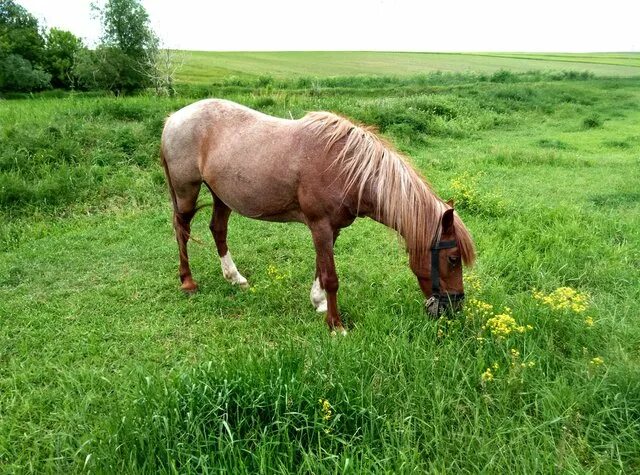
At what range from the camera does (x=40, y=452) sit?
248 cm

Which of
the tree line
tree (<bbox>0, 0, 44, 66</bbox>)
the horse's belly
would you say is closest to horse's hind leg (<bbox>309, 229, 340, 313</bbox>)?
the horse's belly

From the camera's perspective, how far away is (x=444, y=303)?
3.39m

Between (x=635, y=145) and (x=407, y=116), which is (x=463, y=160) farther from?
(x=635, y=145)

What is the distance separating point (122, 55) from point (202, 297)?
99.6 feet

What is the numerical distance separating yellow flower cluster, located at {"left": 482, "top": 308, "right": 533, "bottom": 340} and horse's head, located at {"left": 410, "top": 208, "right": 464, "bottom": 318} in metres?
0.36

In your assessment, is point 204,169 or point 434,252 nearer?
point 434,252

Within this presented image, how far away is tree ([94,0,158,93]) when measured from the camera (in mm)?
29673

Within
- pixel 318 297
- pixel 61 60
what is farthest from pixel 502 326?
pixel 61 60

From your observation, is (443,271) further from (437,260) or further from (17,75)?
(17,75)

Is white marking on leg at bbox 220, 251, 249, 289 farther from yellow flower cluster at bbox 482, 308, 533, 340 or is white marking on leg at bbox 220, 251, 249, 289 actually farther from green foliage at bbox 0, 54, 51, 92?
green foliage at bbox 0, 54, 51, 92

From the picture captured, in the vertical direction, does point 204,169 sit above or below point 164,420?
above

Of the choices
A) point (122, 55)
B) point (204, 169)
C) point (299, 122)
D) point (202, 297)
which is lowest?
point (202, 297)

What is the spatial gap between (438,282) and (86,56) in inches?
1251

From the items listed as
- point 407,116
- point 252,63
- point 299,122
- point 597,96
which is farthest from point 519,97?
point 252,63
